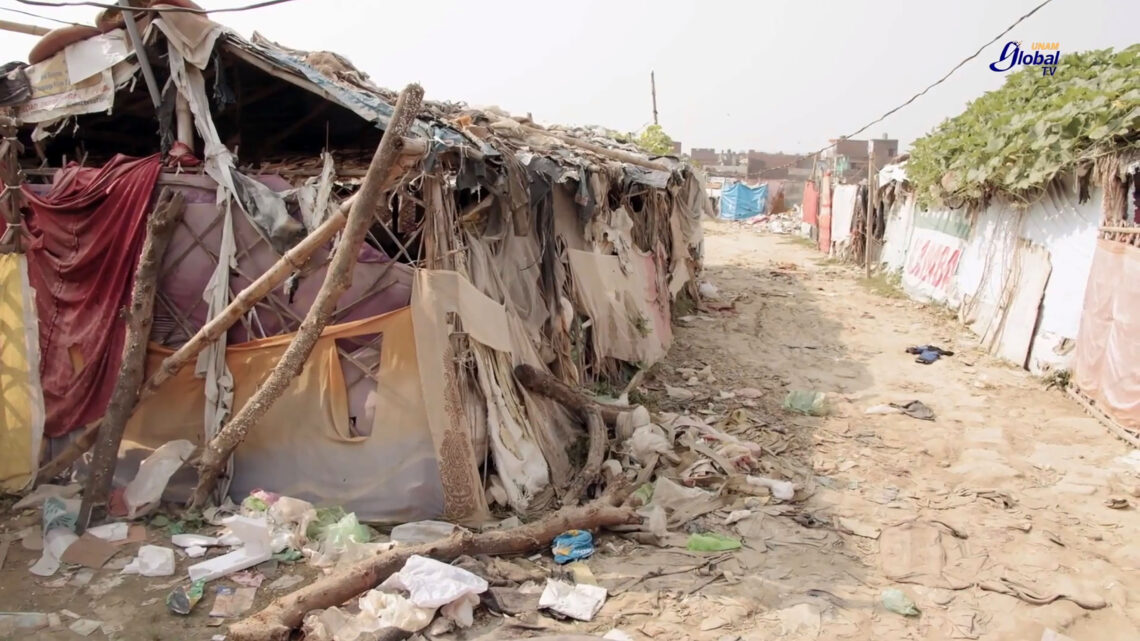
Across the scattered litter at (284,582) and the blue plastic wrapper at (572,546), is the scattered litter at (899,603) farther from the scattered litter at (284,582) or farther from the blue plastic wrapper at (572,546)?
the scattered litter at (284,582)

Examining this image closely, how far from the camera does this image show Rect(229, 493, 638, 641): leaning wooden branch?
11.2ft

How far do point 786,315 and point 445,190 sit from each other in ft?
29.0

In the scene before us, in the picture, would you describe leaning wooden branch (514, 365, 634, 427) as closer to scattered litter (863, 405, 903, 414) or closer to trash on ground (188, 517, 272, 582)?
trash on ground (188, 517, 272, 582)

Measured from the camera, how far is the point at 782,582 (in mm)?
4207

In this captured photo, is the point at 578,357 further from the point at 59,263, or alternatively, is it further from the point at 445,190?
the point at 59,263

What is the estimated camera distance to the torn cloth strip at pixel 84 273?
510 cm

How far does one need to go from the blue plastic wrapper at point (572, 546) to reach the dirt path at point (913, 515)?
0.20 meters

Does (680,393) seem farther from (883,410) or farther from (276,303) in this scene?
(276,303)

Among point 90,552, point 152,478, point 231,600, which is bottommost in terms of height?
point 231,600

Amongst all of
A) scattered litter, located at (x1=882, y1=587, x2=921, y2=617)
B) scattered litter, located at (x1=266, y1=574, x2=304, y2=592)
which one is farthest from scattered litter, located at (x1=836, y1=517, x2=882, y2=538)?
scattered litter, located at (x1=266, y1=574, x2=304, y2=592)

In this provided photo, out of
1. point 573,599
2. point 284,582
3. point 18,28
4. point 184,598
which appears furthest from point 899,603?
point 18,28

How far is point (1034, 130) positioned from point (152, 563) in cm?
1001

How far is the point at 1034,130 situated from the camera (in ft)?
28.8

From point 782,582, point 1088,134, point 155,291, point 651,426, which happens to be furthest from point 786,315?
point 155,291
